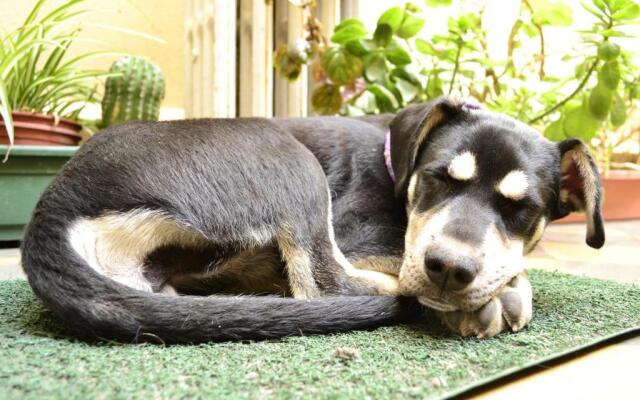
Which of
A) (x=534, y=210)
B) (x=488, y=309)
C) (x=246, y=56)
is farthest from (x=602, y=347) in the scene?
(x=246, y=56)

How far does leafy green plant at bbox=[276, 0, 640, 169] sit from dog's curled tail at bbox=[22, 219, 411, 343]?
2.40m

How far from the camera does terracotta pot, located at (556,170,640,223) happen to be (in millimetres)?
4391

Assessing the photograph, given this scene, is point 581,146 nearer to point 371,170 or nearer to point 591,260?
point 371,170

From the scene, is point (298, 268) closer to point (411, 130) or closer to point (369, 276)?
point (369, 276)

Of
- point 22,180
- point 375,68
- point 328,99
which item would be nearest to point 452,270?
point 375,68

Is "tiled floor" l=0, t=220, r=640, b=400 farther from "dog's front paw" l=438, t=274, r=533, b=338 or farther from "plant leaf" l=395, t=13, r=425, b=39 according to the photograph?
"plant leaf" l=395, t=13, r=425, b=39

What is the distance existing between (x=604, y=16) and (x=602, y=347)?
213cm

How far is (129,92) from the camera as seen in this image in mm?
4277

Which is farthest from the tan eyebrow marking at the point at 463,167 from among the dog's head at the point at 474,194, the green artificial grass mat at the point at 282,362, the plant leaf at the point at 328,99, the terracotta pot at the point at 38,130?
the terracotta pot at the point at 38,130

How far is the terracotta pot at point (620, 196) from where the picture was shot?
4391 mm

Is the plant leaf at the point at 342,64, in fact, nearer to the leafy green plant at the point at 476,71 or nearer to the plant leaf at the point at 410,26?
→ the leafy green plant at the point at 476,71

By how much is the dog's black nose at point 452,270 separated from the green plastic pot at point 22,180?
2535mm

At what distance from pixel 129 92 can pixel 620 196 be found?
4020 millimetres

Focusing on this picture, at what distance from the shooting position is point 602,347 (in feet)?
4.77
